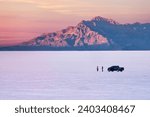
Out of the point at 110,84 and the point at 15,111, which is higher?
the point at 15,111

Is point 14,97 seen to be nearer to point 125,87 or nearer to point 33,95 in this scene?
point 33,95

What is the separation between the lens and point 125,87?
1642 inches

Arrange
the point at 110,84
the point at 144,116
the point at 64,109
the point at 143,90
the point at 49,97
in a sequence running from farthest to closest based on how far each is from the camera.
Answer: the point at 110,84
the point at 143,90
the point at 49,97
the point at 64,109
the point at 144,116

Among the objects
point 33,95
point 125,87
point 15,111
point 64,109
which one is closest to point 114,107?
point 64,109

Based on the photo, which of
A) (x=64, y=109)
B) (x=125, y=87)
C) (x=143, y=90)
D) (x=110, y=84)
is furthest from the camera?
(x=110, y=84)

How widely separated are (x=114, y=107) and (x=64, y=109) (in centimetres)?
266

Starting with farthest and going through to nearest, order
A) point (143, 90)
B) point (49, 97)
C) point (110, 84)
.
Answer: point (110, 84)
point (143, 90)
point (49, 97)

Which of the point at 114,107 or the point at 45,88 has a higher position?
the point at 114,107

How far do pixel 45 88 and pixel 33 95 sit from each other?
569 centimetres

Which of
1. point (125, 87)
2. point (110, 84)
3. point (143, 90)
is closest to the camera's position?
point (143, 90)

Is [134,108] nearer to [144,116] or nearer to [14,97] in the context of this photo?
[144,116]

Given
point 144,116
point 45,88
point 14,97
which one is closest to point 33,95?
point 14,97

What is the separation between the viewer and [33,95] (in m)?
36.2

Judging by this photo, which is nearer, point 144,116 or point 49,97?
point 144,116
